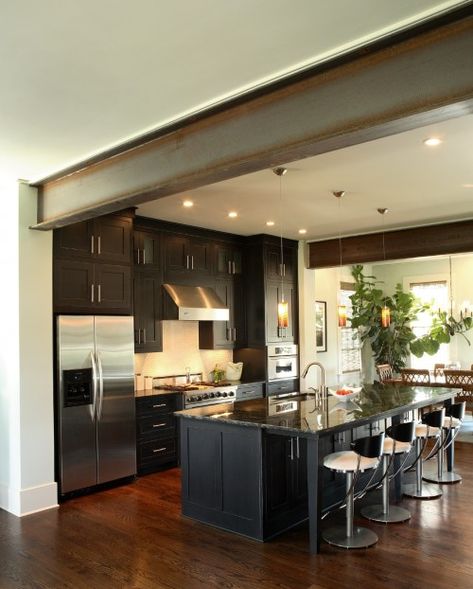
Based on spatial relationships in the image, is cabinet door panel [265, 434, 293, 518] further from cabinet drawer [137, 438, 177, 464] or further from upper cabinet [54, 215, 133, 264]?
upper cabinet [54, 215, 133, 264]

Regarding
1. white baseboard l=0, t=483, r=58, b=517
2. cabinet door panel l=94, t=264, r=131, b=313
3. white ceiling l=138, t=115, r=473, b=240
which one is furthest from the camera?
cabinet door panel l=94, t=264, r=131, b=313

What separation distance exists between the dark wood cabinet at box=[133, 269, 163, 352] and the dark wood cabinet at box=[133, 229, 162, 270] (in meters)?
0.10

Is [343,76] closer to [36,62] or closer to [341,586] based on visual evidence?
[36,62]

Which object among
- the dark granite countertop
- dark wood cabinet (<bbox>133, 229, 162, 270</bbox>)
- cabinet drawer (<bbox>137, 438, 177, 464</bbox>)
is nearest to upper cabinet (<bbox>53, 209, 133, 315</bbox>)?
dark wood cabinet (<bbox>133, 229, 162, 270</bbox>)

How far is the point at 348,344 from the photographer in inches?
434

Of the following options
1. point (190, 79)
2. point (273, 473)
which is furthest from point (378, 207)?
point (190, 79)

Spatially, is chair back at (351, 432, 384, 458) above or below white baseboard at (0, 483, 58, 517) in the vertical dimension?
above

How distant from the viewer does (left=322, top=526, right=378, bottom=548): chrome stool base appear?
387 centimetres

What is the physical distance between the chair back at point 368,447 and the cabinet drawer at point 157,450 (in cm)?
272

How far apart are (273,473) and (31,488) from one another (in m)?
2.20

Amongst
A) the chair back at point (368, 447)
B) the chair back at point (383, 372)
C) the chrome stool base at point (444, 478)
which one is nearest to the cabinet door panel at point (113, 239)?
the chair back at point (368, 447)

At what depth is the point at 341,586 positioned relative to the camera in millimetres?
3293

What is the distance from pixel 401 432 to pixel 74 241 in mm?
3451

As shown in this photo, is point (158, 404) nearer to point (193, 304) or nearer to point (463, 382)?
point (193, 304)
